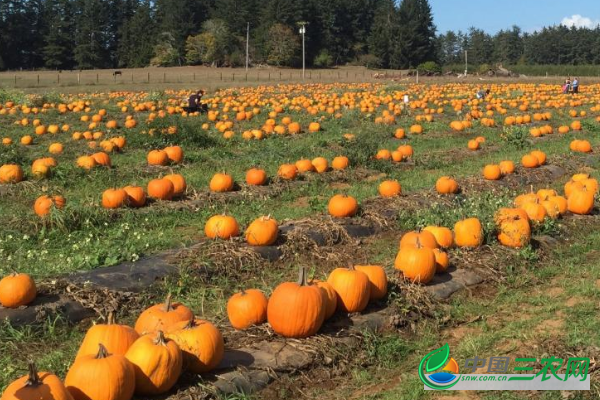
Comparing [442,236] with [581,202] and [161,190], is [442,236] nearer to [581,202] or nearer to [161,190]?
[581,202]

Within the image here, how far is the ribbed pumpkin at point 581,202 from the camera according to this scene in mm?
9750

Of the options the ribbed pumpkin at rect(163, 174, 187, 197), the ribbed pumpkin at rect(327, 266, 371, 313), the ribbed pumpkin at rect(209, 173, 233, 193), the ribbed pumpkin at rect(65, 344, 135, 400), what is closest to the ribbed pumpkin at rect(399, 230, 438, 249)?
the ribbed pumpkin at rect(327, 266, 371, 313)

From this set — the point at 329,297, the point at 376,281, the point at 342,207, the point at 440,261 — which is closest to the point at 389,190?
the point at 342,207

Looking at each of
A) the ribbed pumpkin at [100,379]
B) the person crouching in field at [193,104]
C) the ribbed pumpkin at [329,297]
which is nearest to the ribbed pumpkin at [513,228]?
the ribbed pumpkin at [329,297]

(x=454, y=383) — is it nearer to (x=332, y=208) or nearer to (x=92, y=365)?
(x=92, y=365)

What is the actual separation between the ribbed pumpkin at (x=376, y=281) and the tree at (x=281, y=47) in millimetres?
89709

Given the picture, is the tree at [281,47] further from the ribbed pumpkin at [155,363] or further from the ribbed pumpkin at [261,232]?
the ribbed pumpkin at [155,363]

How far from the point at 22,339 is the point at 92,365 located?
7.09 ft

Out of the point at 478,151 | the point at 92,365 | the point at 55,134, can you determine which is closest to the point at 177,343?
the point at 92,365

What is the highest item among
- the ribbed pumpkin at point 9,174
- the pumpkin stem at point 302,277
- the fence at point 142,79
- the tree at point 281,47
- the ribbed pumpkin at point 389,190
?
the tree at point 281,47

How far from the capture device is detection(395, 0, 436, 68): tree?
10094 cm

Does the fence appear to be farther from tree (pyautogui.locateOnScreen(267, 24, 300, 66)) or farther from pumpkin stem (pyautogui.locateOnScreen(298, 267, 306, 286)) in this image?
pumpkin stem (pyautogui.locateOnScreen(298, 267, 306, 286))

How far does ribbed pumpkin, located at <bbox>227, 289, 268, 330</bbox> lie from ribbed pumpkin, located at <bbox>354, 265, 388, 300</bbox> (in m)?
1.19

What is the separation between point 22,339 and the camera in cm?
571
